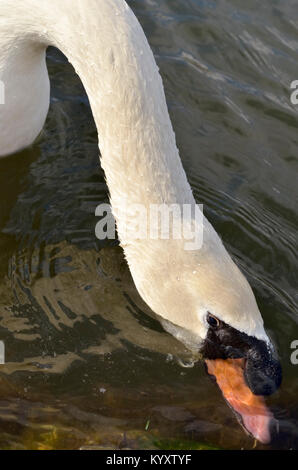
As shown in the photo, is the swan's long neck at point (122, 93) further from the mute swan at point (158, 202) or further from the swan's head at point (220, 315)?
the swan's head at point (220, 315)

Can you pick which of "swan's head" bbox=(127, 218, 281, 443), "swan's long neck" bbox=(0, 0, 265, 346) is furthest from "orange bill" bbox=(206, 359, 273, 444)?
"swan's long neck" bbox=(0, 0, 265, 346)

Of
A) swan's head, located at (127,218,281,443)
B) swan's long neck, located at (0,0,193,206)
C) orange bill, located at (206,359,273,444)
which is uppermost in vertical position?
swan's long neck, located at (0,0,193,206)

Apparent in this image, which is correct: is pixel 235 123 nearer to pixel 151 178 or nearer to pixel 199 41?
pixel 199 41

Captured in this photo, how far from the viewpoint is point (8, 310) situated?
685cm

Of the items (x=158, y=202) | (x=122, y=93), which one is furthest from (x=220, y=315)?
(x=122, y=93)

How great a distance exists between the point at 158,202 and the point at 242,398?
58.3 inches

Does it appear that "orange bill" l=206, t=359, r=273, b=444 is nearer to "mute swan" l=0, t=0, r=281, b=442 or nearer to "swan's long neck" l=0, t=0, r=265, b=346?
"mute swan" l=0, t=0, r=281, b=442

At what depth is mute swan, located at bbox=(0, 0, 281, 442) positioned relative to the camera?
5668mm

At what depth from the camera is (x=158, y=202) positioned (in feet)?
18.9

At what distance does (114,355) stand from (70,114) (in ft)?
10.2

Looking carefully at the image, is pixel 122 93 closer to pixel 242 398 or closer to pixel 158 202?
pixel 158 202

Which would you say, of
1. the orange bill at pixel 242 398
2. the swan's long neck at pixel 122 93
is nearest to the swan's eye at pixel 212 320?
the orange bill at pixel 242 398

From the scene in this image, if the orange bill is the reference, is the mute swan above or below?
above

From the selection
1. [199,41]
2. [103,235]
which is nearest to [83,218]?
[103,235]
